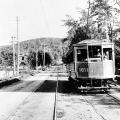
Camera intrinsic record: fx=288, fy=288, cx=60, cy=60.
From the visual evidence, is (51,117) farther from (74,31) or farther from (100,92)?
(74,31)

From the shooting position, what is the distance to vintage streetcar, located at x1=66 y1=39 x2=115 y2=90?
58.7 feet

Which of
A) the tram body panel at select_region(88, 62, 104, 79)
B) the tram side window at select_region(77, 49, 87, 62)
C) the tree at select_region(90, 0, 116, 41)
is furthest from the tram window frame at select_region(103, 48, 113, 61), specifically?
the tree at select_region(90, 0, 116, 41)

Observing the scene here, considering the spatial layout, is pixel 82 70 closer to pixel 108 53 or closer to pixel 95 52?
pixel 95 52

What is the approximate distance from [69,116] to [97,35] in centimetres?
3207

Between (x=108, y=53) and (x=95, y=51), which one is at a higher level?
(x=95, y=51)

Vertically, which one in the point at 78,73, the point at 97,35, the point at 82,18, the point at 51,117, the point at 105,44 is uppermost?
the point at 82,18

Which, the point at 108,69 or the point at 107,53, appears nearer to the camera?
the point at 108,69

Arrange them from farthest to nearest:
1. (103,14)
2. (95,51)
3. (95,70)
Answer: (103,14), (95,51), (95,70)

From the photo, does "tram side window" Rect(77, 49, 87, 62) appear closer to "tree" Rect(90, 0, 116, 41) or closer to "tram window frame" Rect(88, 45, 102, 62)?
"tram window frame" Rect(88, 45, 102, 62)

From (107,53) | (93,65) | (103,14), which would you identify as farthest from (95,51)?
(103,14)

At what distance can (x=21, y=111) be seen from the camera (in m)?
11.8

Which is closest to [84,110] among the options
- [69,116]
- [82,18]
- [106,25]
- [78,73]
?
[69,116]

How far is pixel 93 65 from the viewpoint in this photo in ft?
59.0

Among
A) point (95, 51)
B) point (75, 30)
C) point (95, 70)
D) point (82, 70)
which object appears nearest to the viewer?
point (95, 70)
